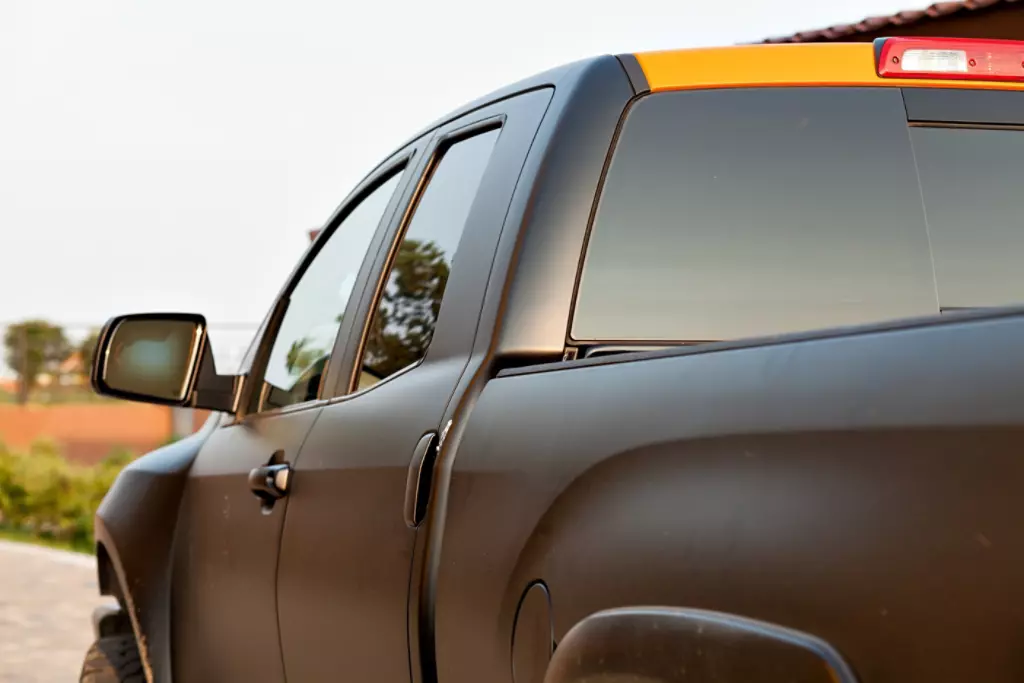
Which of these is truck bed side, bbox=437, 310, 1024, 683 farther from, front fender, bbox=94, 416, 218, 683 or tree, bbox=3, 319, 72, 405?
tree, bbox=3, 319, 72, 405

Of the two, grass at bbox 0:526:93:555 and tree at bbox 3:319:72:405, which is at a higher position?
tree at bbox 3:319:72:405

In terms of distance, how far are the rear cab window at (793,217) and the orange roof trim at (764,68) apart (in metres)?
0.02

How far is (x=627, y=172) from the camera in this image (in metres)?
2.50

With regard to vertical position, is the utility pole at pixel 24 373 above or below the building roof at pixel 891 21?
above

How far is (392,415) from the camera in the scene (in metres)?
2.61

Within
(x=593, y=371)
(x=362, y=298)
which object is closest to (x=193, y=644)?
(x=362, y=298)

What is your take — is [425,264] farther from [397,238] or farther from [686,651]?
[686,651]

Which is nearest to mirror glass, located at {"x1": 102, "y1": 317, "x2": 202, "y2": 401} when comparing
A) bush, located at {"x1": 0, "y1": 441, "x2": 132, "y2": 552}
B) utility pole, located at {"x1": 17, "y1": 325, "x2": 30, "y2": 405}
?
bush, located at {"x1": 0, "y1": 441, "x2": 132, "y2": 552}

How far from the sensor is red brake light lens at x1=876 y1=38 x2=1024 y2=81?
108 inches

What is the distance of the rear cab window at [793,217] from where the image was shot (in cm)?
243

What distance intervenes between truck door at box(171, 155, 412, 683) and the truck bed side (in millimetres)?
1165

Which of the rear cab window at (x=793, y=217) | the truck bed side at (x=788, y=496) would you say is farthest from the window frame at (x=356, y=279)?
the truck bed side at (x=788, y=496)

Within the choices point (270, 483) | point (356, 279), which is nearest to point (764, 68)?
point (356, 279)

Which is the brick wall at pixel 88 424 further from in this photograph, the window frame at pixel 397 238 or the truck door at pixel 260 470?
the window frame at pixel 397 238
